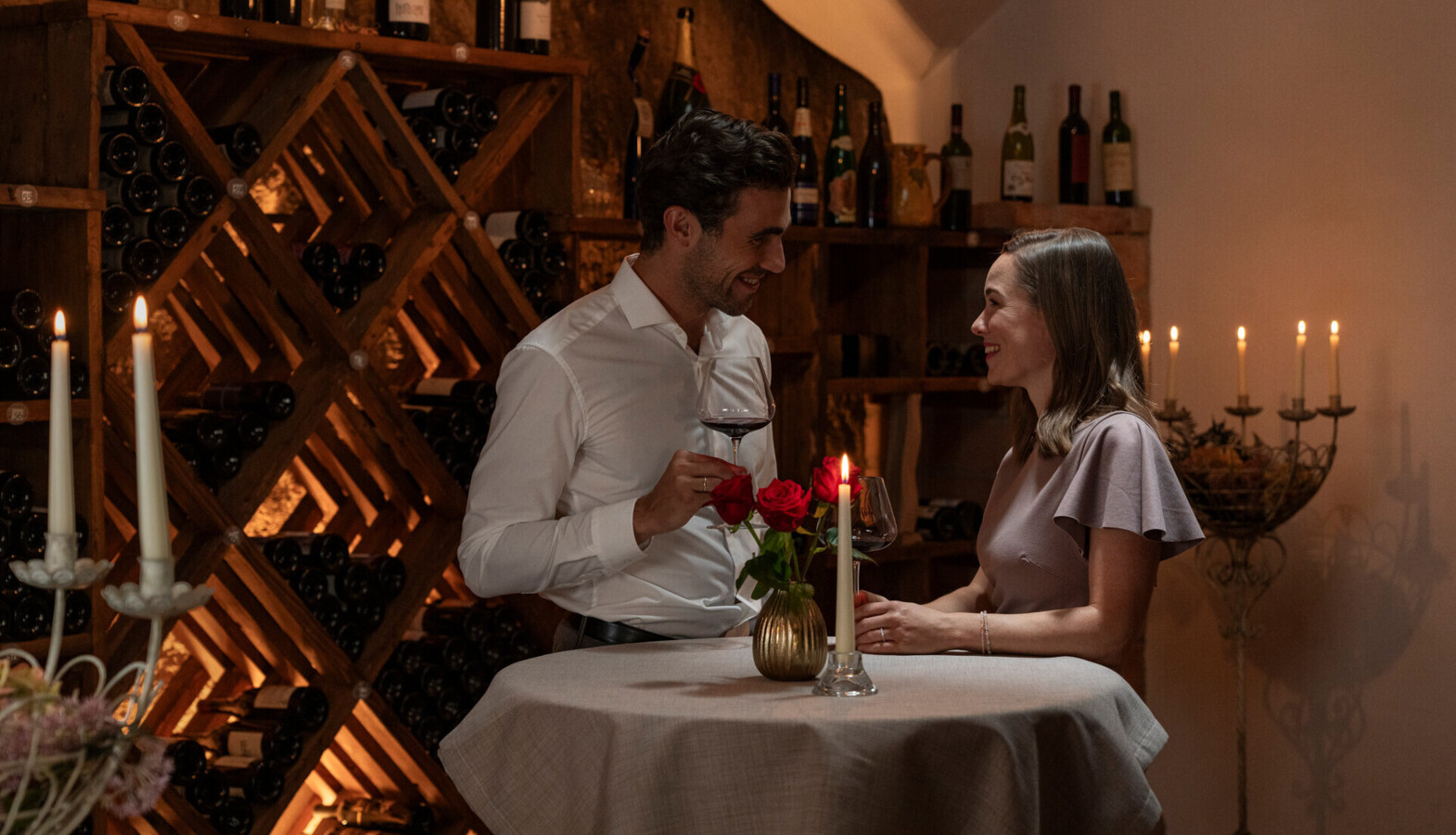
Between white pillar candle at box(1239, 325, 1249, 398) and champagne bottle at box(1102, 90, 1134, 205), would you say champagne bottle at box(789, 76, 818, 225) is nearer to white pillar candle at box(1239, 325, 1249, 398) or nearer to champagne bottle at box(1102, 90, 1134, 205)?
champagne bottle at box(1102, 90, 1134, 205)

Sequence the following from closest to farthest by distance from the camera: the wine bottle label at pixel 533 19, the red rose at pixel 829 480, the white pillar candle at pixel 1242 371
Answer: the red rose at pixel 829 480
the wine bottle label at pixel 533 19
the white pillar candle at pixel 1242 371

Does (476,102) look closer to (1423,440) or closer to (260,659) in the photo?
(260,659)

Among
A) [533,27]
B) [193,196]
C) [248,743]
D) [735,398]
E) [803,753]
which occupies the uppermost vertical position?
[533,27]

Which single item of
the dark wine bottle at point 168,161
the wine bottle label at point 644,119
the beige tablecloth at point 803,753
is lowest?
the beige tablecloth at point 803,753

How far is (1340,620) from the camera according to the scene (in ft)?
11.7

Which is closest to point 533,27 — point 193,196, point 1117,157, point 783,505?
point 193,196

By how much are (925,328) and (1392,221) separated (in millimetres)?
1245

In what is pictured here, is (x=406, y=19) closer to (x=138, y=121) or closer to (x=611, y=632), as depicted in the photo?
(x=138, y=121)

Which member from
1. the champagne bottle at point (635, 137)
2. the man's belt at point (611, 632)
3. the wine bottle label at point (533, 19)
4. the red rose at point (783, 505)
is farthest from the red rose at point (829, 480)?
the champagne bottle at point (635, 137)

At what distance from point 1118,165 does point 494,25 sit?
6.04 ft

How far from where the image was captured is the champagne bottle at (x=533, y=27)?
311 centimetres

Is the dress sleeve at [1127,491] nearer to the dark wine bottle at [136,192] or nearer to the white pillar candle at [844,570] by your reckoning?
the white pillar candle at [844,570]

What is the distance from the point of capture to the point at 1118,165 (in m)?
3.96

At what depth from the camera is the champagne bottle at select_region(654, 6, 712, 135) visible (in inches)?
142
